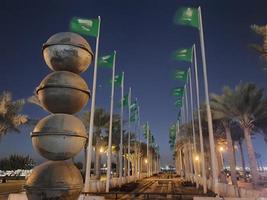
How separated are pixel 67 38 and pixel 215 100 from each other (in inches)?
966

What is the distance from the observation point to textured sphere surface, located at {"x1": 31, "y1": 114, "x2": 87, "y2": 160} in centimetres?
352

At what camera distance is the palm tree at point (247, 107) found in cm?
2412

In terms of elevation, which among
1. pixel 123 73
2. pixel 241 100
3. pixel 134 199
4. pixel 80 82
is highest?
pixel 123 73

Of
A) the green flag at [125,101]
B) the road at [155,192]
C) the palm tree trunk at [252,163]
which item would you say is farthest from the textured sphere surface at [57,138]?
the palm tree trunk at [252,163]

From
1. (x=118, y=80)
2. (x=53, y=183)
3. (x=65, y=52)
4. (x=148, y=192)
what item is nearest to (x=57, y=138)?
(x=53, y=183)

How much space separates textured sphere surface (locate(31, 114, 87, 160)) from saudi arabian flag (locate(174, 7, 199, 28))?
46.1 feet

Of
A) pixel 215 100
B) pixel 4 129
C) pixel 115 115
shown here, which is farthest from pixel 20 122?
pixel 215 100

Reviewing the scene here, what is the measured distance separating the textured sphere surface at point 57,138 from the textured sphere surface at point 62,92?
0.20 m

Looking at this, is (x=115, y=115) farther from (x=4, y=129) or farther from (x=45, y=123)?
(x=45, y=123)

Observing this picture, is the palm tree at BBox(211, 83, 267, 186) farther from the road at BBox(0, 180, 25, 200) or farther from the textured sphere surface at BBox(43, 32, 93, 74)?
the textured sphere surface at BBox(43, 32, 93, 74)

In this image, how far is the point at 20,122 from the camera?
28.8m

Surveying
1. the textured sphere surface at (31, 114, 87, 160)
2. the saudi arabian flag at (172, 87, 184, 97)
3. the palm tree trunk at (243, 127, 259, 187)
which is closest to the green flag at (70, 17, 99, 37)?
the saudi arabian flag at (172, 87, 184, 97)

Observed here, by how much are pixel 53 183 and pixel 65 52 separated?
187 centimetres

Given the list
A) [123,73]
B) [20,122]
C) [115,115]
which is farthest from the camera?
[115,115]
